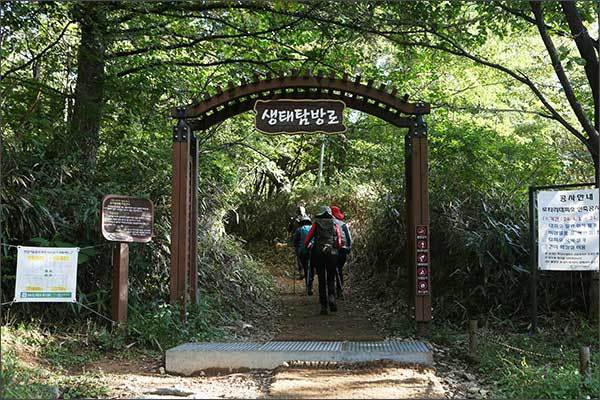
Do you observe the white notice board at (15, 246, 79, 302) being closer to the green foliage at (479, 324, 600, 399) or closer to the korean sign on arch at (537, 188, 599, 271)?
the green foliage at (479, 324, 600, 399)

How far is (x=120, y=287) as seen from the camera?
7.34m

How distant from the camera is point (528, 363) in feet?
20.9

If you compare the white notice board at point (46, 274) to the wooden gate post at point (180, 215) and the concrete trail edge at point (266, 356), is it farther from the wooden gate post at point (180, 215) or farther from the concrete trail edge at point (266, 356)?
the concrete trail edge at point (266, 356)

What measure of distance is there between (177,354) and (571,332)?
4.94 metres

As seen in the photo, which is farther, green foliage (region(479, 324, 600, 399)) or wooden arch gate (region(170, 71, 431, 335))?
wooden arch gate (region(170, 71, 431, 335))

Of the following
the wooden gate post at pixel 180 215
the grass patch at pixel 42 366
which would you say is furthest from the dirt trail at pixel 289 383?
the wooden gate post at pixel 180 215

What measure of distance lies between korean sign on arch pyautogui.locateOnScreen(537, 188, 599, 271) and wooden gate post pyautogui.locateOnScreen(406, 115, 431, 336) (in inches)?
56.8

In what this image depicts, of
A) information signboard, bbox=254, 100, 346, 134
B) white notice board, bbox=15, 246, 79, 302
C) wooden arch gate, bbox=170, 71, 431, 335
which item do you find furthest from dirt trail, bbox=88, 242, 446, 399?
information signboard, bbox=254, 100, 346, 134

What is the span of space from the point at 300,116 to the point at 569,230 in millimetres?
3808

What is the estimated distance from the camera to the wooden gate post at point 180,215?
8016mm

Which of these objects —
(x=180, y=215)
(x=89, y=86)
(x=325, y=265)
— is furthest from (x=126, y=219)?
(x=325, y=265)

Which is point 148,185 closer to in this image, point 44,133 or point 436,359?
point 44,133

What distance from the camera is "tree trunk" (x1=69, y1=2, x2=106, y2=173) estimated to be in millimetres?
8828

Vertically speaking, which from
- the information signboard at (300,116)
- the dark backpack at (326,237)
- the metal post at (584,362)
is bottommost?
the metal post at (584,362)
